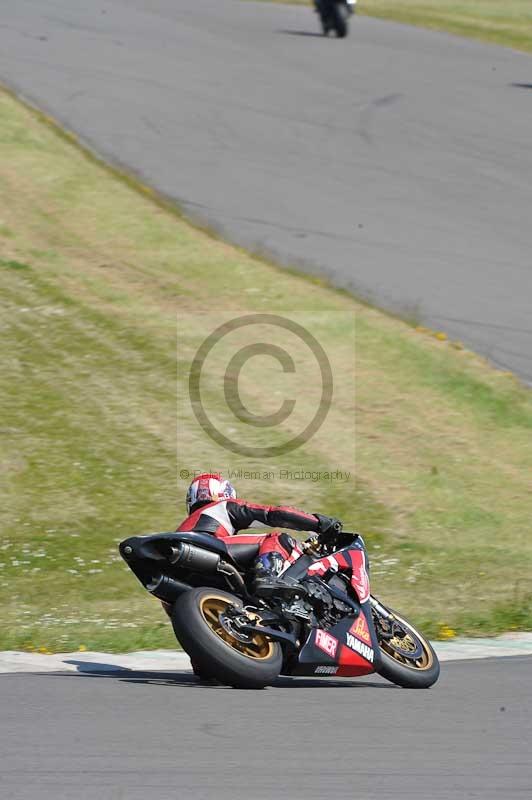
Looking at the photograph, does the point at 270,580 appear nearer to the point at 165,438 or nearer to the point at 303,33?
the point at 165,438

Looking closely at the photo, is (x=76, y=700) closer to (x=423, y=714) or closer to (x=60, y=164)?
(x=423, y=714)

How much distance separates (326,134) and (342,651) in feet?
57.3

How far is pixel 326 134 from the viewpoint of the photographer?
23297 mm

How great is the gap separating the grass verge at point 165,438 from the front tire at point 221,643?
7.13 ft

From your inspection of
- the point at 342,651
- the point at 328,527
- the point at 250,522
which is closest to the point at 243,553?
the point at 250,522

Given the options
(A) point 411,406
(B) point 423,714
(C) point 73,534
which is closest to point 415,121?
(A) point 411,406

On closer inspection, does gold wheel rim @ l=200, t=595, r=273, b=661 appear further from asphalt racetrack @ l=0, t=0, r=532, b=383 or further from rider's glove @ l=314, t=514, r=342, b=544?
asphalt racetrack @ l=0, t=0, r=532, b=383

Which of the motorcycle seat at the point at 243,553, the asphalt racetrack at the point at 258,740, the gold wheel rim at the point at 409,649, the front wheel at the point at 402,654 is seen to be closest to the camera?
the asphalt racetrack at the point at 258,740

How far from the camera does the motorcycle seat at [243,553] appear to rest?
7.02 m

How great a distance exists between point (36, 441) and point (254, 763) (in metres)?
8.28

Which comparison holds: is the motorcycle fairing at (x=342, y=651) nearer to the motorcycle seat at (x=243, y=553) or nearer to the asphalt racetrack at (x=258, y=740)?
the asphalt racetrack at (x=258, y=740)

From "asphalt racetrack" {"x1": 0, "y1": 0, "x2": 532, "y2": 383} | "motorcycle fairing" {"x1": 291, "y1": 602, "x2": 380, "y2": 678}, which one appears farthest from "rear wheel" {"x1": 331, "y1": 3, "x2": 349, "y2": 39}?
"motorcycle fairing" {"x1": 291, "y1": 602, "x2": 380, "y2": 678}

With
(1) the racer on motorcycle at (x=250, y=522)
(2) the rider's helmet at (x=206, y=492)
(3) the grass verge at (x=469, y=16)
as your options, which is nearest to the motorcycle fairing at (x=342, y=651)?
(1) the racer on motorcycle at (x=250, y=522)

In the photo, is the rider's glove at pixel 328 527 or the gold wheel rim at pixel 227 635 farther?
the rider's glove at pixel 328 527
